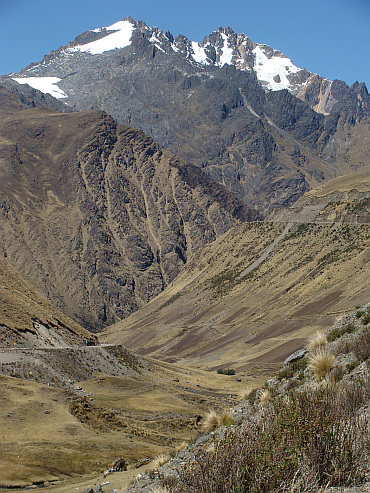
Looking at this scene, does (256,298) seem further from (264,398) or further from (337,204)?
(264,398)

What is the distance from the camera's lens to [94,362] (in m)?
58.1

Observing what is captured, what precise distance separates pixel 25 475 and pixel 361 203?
11731 cm

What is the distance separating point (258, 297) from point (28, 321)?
6738 centimetres

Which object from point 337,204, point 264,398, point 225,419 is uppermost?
point 337,204

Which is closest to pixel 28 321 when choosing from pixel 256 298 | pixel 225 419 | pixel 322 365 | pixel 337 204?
pixel 225 419

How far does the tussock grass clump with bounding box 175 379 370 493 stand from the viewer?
10.0 metres

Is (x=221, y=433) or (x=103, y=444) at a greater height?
(x=221, y=433)

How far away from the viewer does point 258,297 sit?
4761 inches

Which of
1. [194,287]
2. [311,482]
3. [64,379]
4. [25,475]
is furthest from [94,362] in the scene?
[194,287]

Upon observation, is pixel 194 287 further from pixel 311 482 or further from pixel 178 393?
pixel 311 482

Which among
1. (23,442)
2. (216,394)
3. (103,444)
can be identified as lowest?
(216,394)

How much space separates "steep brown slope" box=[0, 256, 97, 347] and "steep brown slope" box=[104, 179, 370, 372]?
2539cm

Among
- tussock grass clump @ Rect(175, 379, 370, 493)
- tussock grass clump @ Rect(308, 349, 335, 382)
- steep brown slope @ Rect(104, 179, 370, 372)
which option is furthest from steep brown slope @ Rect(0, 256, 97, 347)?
tussock grass clump @ Rect(175, 379, 370, 493)

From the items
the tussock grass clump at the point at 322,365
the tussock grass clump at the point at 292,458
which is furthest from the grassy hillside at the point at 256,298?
the tussock grass clump at the point at 292,458
